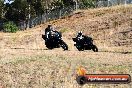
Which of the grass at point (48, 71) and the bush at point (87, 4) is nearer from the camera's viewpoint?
the grass at point (48, 71)

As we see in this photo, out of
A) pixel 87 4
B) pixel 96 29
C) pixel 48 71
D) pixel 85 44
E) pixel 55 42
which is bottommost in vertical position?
pixel 48 71

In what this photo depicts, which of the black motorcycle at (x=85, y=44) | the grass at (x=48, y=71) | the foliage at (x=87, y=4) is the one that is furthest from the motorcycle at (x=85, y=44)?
the foliage at (x=87, y=4)

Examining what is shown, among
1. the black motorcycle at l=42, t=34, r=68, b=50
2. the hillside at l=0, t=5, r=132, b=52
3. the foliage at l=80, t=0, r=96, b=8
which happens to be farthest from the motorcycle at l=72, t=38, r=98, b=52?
the foliage at l=80, t=0, r=96, b=8

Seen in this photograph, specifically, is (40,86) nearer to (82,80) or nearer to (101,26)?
(82,80)

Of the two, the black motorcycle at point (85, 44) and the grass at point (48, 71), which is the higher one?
the black motorcycle at point (85, 44)

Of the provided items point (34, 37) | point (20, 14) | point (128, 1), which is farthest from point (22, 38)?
point (20, 14)

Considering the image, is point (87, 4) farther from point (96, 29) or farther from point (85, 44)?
point (85, 44)

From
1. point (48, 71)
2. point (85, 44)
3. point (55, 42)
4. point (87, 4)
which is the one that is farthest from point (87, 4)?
point (48, 71)

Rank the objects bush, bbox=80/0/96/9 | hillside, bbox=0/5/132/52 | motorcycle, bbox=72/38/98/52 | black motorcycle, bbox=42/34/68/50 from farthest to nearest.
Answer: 1. bush, bbox=80/0/96/9
2. hillside, bbox=0/5/132/52
3. black motorcycle, bbox=42/34/68/50
4. motorcycle, bbox=72/38/98/52

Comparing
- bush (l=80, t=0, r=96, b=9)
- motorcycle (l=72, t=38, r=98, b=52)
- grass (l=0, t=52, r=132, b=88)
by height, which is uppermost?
bush (l=80, t=0, r=96, b=9)

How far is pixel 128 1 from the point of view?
2758 inches

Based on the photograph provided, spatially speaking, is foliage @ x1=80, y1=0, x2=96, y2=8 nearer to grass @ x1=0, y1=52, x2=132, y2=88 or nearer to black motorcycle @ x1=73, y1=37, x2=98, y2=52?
black motorcycle @ x1=73, y1=37, x2=98, y2=52

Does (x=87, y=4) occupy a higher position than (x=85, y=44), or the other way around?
(x=87, y=4)

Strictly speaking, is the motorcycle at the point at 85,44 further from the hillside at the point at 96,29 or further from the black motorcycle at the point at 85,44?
the hillside at the point at 96,29
